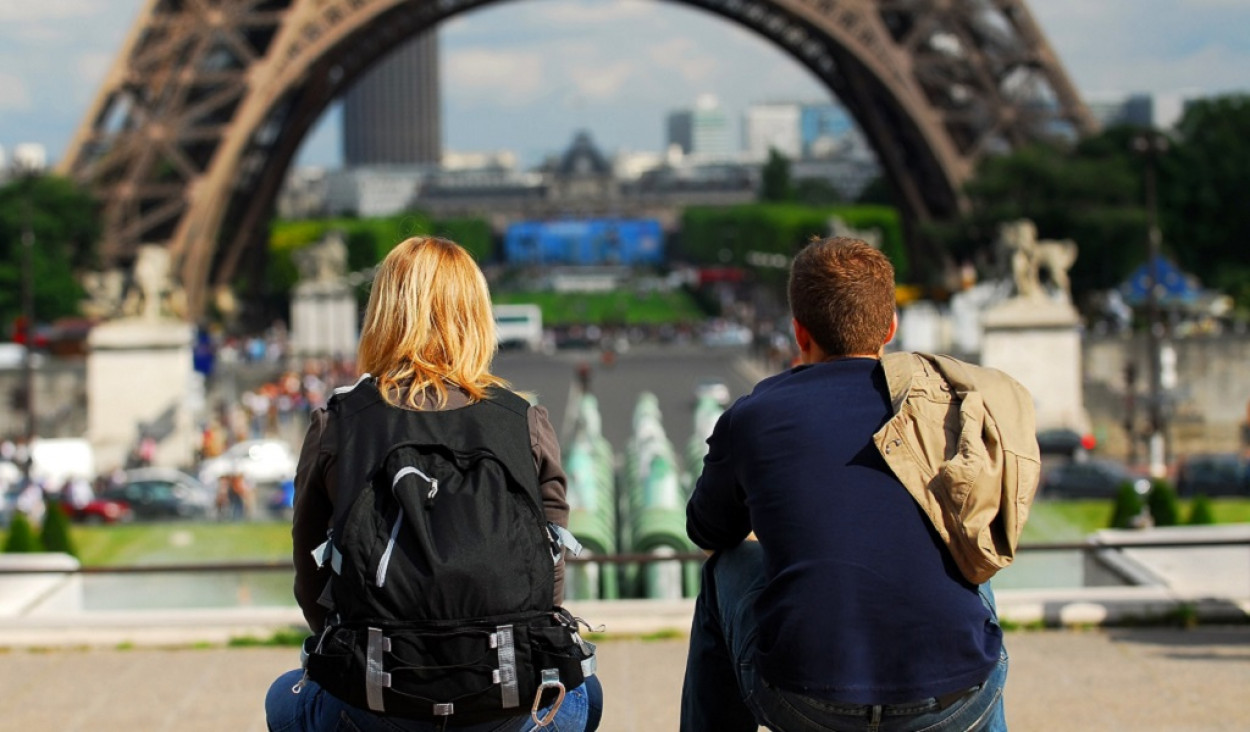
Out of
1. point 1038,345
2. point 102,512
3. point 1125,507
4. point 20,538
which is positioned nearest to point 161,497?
point 102,512

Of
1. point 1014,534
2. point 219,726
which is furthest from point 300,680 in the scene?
point 219,726

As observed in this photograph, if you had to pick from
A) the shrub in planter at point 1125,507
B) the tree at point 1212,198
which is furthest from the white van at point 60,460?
the tree at point 1212,198

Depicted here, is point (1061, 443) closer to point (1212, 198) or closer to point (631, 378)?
point (631, 378)

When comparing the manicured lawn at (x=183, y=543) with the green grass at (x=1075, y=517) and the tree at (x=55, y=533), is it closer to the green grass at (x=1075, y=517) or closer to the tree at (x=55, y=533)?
the tree at (x=55, y=533)

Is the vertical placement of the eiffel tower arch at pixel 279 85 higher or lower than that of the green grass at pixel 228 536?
higher

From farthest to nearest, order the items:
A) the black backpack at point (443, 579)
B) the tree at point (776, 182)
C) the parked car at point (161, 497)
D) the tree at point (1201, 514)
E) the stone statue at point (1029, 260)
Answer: the tree at point (776, 182) → the stone statue at point (1029, 260) → the parked car at point (161, 497) → the tree at point (1201, 514) → the black backpack at point (443, 579)

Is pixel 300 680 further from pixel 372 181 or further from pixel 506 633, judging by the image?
pixel 372 181

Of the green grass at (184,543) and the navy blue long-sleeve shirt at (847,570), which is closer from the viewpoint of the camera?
the navy blue long-sleeve shirt at (847,570)

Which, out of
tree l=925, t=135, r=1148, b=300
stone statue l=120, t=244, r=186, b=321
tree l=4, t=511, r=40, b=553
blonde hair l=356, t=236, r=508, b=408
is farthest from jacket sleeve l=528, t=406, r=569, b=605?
tree l=925, t=135, r=1148, b=300

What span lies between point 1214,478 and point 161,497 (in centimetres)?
1236

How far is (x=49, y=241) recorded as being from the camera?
43844mm

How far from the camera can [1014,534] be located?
10.6 feet

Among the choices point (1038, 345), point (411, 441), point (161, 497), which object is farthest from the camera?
point (1038, 345)

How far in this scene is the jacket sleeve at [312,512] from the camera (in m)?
3.32
